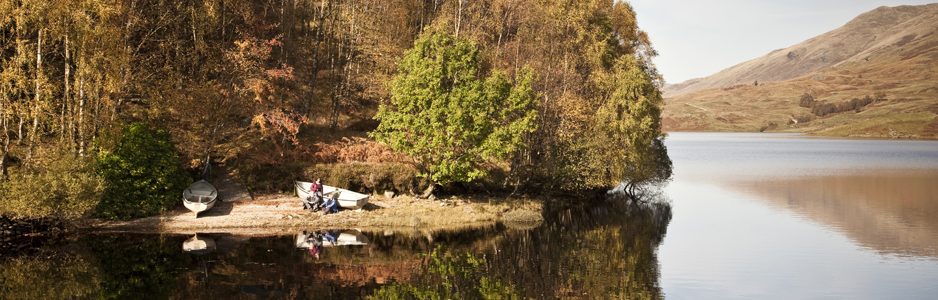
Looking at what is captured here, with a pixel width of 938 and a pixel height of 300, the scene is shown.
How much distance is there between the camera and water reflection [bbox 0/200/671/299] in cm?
2583

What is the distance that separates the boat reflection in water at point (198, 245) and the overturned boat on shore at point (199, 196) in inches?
120

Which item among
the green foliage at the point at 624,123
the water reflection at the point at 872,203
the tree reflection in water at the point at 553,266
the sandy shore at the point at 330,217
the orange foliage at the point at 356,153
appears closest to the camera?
the tree reflection in water at the point at 553,266

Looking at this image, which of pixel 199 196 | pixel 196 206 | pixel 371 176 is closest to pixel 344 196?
pixel 371 176

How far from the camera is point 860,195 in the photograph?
2667 inches

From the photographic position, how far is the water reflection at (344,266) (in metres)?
25.8

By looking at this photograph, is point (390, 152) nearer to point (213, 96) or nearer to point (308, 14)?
point (213, 96)

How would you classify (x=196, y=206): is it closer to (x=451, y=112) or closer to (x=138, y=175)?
(x=138, y=175)

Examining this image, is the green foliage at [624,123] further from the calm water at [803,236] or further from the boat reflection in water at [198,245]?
the boat reflection in water at [198,245]

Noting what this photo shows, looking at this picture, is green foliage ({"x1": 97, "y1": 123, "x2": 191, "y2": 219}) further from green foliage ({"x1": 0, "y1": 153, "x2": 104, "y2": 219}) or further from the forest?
green foliage ({"x1": 0, "y1": 153, "x2": 104, "y2": 219})

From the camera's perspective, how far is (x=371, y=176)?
149ft

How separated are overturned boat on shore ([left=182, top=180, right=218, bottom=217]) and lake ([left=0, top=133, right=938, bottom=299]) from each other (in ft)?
10.6

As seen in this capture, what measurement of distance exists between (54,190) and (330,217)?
14682 mm

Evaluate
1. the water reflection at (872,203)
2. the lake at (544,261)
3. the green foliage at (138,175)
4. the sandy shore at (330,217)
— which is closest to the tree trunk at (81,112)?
the green foliage at (138,175)

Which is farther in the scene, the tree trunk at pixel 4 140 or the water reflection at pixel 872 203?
the water reflection at pixel 872 203
